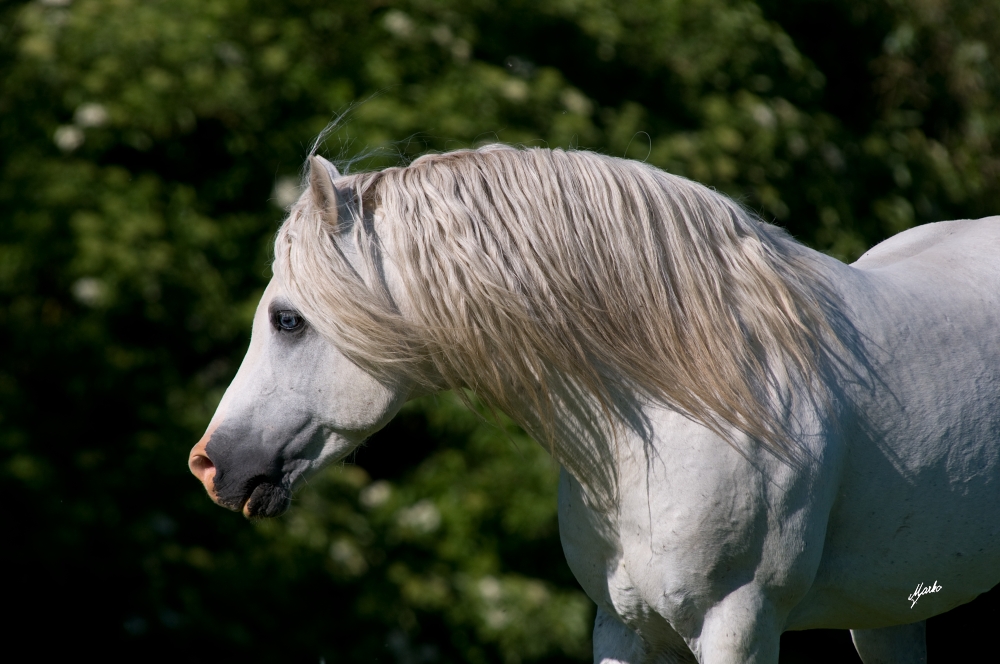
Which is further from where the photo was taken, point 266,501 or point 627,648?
point 627,648

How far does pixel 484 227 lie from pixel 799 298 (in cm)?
51

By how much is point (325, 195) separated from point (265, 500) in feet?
1.65

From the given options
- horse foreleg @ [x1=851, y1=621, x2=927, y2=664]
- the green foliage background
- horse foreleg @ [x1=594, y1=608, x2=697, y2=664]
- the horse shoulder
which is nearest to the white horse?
horse foreleg @ [x1=594, y1=608, x2=697, y2=664]

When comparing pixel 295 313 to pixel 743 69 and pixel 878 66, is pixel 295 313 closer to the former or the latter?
pixel 743 69

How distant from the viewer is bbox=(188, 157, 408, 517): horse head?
4.74ft

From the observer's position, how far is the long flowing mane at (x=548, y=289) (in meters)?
1.37

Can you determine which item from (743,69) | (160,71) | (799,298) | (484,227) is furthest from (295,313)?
(743,69)

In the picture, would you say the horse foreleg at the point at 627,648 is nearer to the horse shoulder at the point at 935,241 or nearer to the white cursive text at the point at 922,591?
the white cursive text at the point at 922,591

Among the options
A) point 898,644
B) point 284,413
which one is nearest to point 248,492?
point 284,413

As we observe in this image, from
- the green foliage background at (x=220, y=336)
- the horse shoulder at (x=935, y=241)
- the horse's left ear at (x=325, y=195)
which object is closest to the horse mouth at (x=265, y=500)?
the horse's left ear at (x=325, y=195)

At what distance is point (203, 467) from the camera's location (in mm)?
1513

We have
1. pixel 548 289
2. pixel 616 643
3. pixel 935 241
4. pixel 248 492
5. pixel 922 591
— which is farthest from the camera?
pixel 935 241

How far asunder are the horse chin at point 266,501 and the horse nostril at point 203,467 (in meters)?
0.07

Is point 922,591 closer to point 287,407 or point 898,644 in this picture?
point 898,644
